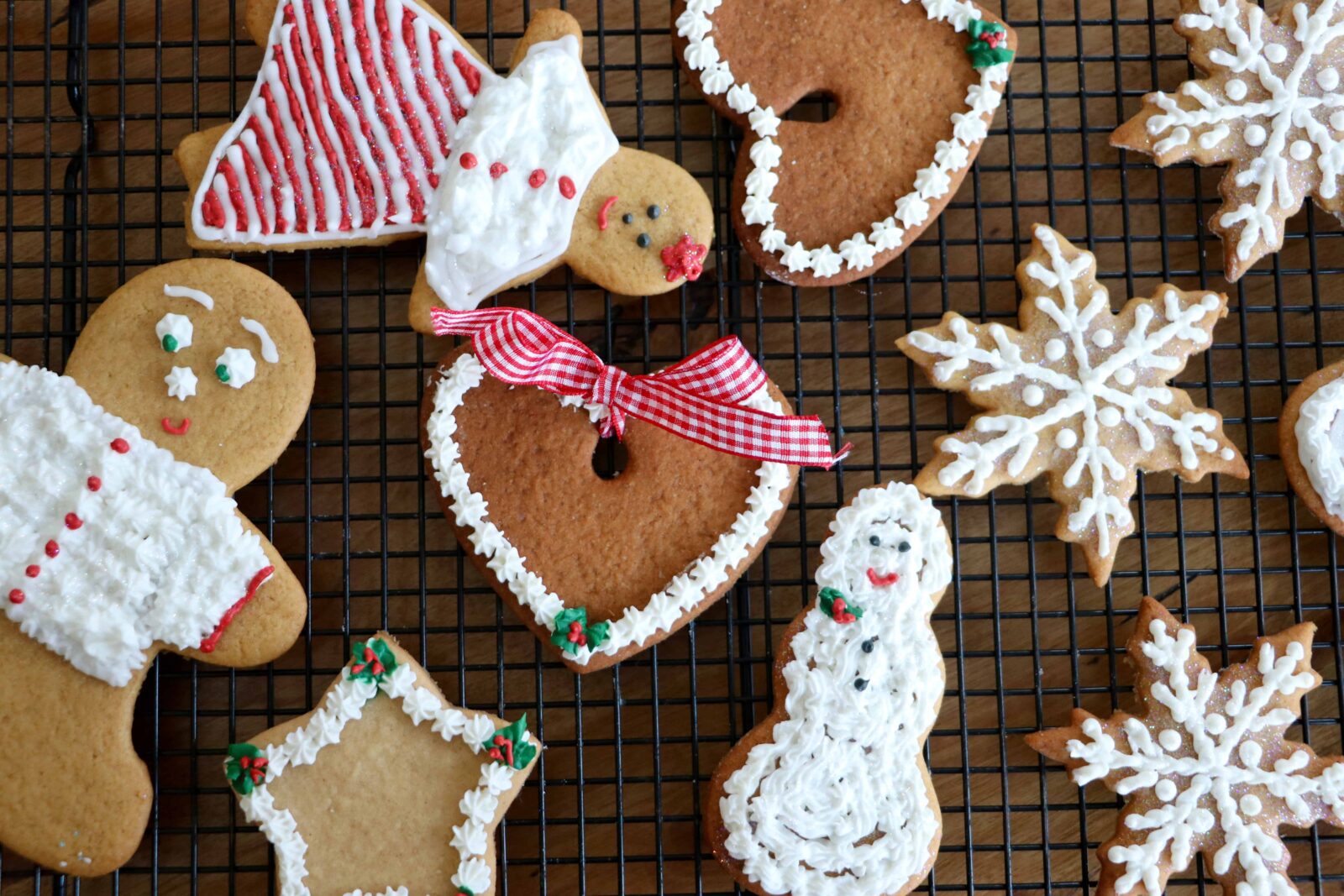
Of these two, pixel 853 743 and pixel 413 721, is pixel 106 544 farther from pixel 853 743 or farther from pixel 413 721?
pixel 853 743

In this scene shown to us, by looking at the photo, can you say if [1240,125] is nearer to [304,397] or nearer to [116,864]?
[304,397]

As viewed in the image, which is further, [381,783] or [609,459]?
[609,459]

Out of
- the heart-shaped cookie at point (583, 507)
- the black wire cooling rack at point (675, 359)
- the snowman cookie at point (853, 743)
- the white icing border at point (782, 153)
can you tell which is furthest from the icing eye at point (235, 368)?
the snowman cookie at point (853, 743)

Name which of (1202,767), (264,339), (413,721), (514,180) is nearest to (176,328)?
(264,339)

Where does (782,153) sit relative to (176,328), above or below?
above

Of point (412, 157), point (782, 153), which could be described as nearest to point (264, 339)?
point (412, 157)

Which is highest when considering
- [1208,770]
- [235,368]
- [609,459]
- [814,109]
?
[814,109]

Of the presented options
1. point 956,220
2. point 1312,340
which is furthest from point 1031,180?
point 1312,340

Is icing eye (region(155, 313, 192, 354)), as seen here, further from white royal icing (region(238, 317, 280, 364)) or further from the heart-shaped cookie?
the heart-shaped cookie
